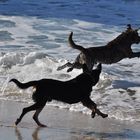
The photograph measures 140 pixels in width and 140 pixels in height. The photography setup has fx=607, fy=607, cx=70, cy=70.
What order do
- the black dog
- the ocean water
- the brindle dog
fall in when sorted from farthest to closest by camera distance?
the brindle dog, the ocean water, the black dog

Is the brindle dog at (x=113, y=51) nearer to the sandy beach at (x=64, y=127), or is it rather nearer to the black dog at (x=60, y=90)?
the sandy beach at (x=64, y=127)

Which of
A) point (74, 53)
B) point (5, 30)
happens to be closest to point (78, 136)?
point (74, 53)

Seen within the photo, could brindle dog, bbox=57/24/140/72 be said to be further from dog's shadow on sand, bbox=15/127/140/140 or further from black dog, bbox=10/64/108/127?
dog's shadow on sand, bbox=15/127/140/140

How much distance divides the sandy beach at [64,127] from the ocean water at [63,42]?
1.62ft

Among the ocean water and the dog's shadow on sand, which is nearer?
the dog's shadow on sand

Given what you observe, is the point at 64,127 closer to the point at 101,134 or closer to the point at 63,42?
the point at 101,134

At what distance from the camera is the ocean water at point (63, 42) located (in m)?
11.3

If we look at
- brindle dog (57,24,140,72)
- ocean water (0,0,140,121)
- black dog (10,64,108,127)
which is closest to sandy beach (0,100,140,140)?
black dog (10,64,108,127)

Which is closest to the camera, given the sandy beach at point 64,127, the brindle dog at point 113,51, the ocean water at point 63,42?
the sandy beach at point 64,127

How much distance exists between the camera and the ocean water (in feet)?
37.1

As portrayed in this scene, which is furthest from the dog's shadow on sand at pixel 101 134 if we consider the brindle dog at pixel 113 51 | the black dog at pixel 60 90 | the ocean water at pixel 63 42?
the brindle dog at pixel 113 51

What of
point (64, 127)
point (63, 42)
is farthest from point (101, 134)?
point (63, 42)

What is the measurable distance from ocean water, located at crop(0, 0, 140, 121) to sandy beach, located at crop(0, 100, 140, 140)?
0.49m

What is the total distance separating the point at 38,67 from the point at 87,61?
241 cm
